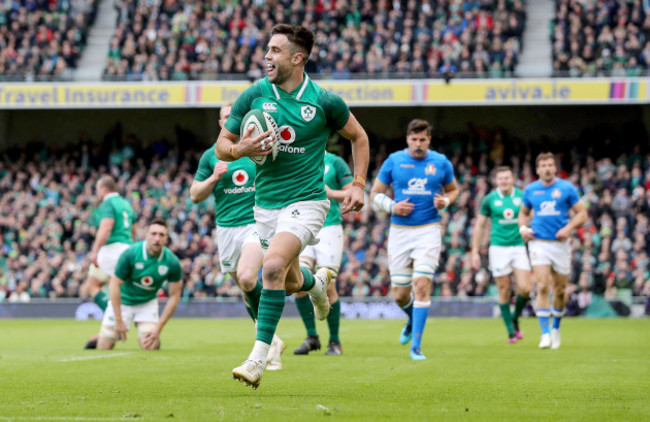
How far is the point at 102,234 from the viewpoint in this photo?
45.9 ft

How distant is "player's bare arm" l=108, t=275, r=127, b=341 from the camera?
12.2 meters

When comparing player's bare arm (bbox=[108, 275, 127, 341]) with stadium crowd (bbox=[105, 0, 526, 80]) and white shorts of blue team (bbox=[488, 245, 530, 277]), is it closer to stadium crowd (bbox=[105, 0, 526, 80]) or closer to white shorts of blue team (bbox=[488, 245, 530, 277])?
white shorts of blue team (bbox=[488, 245, 530, 277])

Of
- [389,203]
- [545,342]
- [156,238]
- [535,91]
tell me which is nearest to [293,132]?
[389,203]

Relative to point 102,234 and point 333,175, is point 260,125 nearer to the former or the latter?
point 333,175

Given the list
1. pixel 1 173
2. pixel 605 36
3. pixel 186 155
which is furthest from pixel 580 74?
pixel 1 173

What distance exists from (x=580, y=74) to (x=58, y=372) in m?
21.5

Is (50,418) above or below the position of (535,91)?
below

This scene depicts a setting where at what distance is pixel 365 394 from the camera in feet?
22.8

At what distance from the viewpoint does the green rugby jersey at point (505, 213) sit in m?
15.5

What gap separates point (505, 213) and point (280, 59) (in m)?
8.86

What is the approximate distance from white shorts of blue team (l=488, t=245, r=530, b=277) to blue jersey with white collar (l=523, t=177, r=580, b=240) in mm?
1831

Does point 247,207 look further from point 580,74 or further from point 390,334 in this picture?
point 580,74

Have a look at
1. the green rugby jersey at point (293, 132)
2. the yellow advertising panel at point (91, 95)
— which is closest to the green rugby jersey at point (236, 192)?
the green rugby jersey at point (293, 132)

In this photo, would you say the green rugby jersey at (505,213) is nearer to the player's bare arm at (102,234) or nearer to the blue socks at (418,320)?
the blue socks at (418,320)
